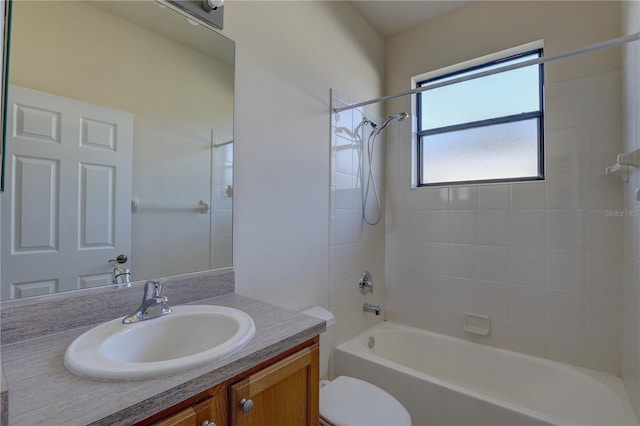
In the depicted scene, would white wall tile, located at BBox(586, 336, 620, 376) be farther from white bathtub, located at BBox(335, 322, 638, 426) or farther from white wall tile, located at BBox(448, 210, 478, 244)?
white wall tile, located at BBox(448, 210, 478, 244)

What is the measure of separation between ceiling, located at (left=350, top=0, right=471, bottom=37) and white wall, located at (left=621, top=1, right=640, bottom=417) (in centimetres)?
102

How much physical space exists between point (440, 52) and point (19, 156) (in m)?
2.52

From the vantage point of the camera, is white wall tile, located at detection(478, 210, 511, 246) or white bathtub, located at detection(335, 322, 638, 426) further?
white wall tile, located at detection(478, 210, 511, 246)

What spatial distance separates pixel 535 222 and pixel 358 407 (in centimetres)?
155

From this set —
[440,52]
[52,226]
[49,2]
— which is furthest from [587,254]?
[49,2]


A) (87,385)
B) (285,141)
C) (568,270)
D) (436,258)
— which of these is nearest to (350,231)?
(436,258)

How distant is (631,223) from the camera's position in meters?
1.46

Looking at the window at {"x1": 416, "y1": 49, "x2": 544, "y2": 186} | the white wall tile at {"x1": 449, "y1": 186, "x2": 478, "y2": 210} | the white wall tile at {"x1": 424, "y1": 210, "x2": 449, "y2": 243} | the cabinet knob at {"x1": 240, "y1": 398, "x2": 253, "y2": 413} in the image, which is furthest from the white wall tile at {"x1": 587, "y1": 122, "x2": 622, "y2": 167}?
the cabinet knob at {"x1": 240, "y1": 398, "x2": 253, "y2": 413}

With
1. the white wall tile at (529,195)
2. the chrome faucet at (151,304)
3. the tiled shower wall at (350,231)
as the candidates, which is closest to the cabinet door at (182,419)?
the chrome faucet at (151,304)

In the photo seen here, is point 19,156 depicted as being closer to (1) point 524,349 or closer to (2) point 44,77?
(2) point 44,77

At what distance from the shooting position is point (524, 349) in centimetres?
192

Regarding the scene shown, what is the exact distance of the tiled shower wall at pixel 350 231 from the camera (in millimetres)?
1942

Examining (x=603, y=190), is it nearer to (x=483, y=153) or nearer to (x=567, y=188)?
(x=567, y=188)

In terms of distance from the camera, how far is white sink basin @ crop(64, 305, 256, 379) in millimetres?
643
